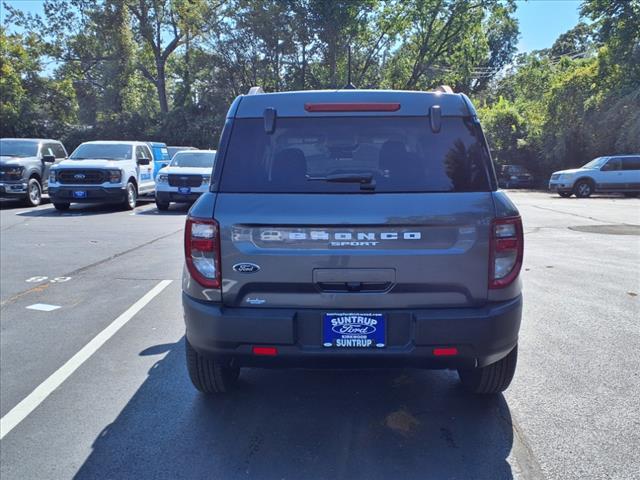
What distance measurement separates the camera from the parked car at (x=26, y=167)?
52.9 ft

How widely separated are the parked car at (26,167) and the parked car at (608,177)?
1929cm

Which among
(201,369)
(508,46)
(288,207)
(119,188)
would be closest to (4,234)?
(119,188)

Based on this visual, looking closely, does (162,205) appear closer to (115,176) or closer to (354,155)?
(115,176)

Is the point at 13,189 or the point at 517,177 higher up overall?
the point at 13,189

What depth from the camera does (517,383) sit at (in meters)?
4.29

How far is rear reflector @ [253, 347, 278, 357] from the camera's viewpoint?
3250 mm

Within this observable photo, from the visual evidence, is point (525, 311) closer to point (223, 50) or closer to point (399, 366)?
point (399, 366)

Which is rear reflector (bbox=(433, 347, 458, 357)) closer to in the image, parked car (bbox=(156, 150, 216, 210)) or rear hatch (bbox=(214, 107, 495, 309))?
rear hatch (bbox=(214, 107, 495, 309))

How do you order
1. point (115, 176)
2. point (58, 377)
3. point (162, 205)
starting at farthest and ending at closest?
point (162, 205) < point (115, 176) < point (58, 377)

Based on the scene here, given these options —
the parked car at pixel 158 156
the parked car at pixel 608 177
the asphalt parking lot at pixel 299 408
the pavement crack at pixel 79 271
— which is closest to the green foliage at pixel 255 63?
the parked car at pixel 608 177

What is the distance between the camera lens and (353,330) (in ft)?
10.6

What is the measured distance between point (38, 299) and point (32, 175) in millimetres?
11377

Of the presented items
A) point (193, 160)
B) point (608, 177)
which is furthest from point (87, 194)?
point (608, 177)

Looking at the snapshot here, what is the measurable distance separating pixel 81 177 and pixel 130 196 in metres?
1.38
